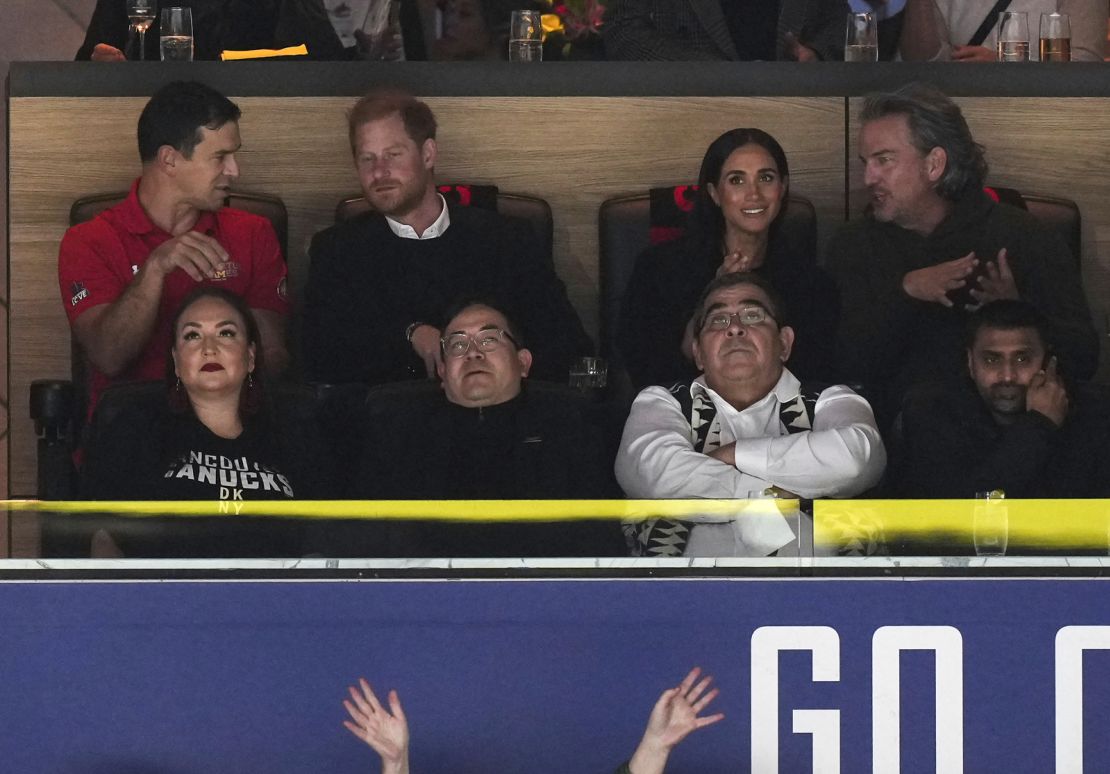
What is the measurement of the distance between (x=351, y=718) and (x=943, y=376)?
164cm

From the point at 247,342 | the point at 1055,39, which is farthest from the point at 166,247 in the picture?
the point at 1055,39

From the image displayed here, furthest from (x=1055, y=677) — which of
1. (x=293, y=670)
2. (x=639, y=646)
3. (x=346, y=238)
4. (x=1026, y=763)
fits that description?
(x=346, y=238)

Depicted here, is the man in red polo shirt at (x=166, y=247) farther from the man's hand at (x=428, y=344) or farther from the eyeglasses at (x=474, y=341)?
the eyeglasses at (x=474, y=341)

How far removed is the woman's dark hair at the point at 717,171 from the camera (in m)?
3.99

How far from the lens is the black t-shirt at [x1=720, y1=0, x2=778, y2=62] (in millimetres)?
4840

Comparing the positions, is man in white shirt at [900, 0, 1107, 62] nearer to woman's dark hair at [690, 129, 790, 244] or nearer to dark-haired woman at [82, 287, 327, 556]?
woman's dark hair at [690, 129, 790, 244]

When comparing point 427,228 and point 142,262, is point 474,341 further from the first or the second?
point 142,262

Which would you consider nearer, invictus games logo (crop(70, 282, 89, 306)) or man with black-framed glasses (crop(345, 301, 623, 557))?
man with black-framed glasses (crop(345, 301, 623, 557))

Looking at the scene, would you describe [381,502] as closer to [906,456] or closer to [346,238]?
[906,456]

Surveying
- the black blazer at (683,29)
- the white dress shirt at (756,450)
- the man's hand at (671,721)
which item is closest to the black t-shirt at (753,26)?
the black blazer at (683,29)

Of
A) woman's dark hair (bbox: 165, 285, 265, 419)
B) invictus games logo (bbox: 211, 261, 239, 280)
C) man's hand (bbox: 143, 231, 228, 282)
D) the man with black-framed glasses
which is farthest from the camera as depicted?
invictus games logo (bbox: 211, 261, 239, 280)

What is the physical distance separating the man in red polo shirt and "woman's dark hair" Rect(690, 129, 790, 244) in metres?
0.94

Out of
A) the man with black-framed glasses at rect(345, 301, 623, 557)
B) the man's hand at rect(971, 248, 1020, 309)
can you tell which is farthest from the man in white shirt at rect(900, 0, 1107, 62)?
the man with black-framed glasses at rect(345, 301, 623, 557)

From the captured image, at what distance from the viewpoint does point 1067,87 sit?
4.44 metres
